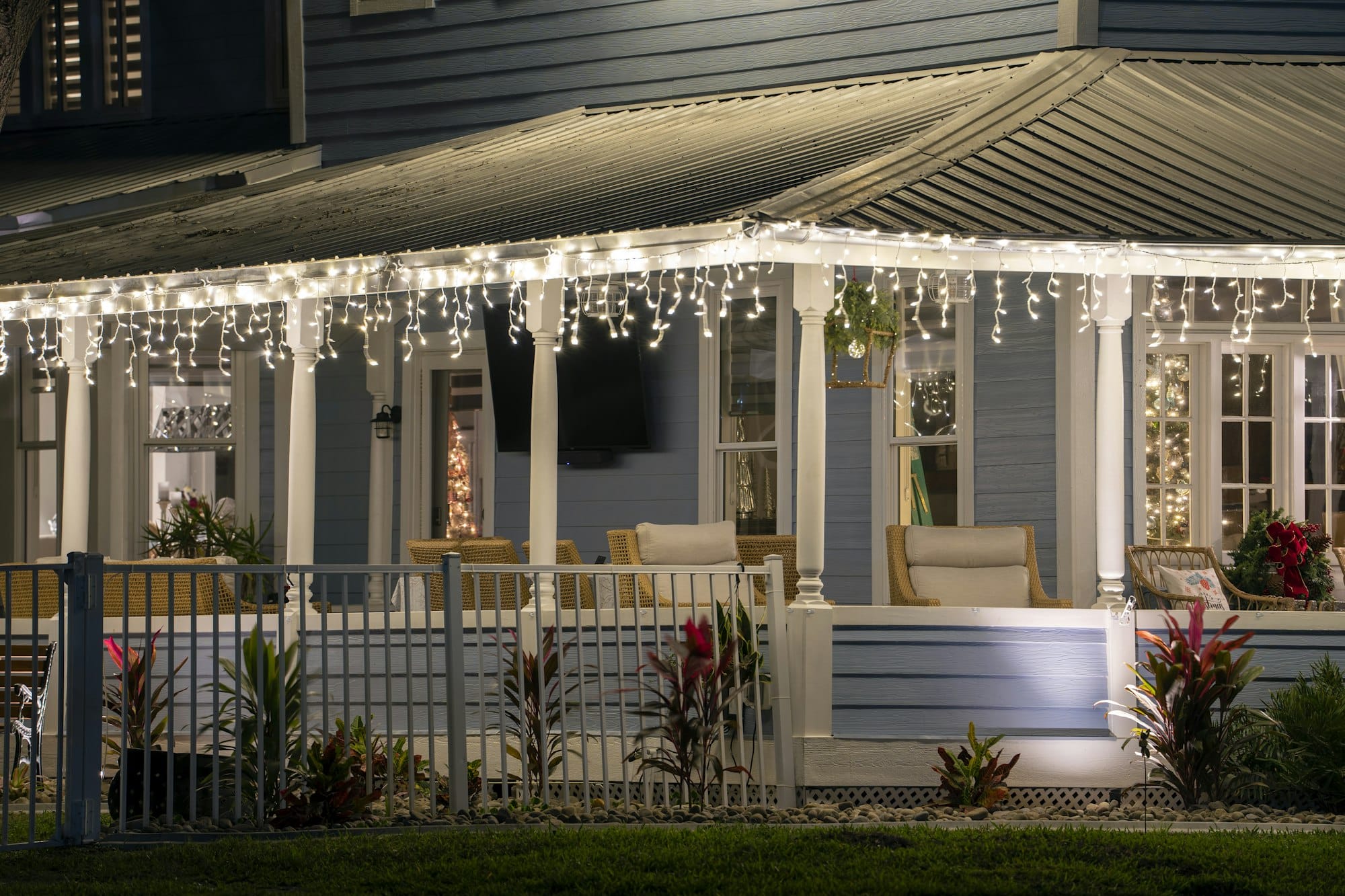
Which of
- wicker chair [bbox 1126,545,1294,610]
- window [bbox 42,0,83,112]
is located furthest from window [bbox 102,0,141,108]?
wicker chair [bbox 1126,545,1294,610]

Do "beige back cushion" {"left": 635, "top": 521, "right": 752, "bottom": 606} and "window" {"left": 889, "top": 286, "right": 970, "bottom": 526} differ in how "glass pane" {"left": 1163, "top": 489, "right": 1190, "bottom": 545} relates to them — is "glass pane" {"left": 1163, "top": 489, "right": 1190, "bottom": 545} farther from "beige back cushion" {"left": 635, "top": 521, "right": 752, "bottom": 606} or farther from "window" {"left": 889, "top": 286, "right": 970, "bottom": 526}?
"beige back cushion" {"left": 635, "top": 521, "right": 752, "bottom": 606}

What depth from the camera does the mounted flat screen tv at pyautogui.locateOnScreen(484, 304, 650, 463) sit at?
1063cm

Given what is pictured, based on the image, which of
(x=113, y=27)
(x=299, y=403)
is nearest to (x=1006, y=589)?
(x=299, y=403)

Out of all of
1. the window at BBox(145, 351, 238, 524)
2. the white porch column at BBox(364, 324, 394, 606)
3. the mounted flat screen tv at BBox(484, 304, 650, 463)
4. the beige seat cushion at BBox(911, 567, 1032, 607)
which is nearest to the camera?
the beige seat cushion at BBox(911, 567, 1032, 607)

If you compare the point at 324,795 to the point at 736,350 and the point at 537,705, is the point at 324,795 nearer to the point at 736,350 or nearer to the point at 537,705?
the point at 537,705

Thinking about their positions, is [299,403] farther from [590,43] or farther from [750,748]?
[590,43]

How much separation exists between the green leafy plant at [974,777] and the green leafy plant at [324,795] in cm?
270

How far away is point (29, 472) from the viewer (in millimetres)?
12570

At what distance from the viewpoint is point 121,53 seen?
1360cm

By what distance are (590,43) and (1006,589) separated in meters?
5.01

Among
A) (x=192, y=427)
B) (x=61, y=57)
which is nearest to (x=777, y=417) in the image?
(x=192, y=427)

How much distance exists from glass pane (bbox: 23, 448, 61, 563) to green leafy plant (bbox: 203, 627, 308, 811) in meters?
6.83

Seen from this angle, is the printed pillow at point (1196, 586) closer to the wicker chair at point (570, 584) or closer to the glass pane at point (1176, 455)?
the glass pane at point (1176, 455)

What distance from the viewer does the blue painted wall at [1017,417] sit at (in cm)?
921
